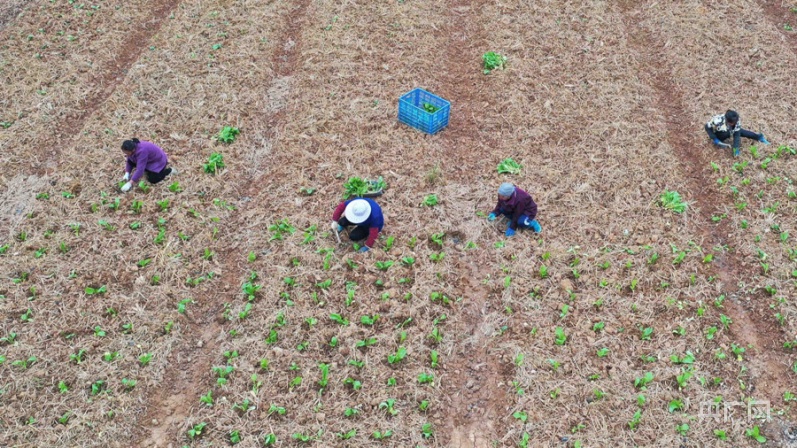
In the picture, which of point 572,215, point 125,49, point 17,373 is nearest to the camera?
point 17,373

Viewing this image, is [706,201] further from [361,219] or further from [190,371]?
[190,371]

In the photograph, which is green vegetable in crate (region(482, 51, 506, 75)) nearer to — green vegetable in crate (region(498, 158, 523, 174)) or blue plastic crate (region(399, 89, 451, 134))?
blue plastic crate (region(399, 89, 451, 134))

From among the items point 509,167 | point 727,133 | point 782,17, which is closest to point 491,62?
point 509,167

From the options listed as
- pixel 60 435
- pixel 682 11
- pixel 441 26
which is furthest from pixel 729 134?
pixel 60 435

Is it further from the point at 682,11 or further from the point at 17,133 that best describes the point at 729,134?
the point at 17,133

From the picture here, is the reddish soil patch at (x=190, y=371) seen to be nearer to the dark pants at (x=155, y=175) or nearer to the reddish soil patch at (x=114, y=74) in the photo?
the dark pants at (x=155, y=175)

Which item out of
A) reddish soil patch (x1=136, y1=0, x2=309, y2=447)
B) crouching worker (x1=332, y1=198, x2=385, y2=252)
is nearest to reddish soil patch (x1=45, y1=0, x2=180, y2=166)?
reddish soil patch (x1=136, y1=0, x2=309, y2=447)
